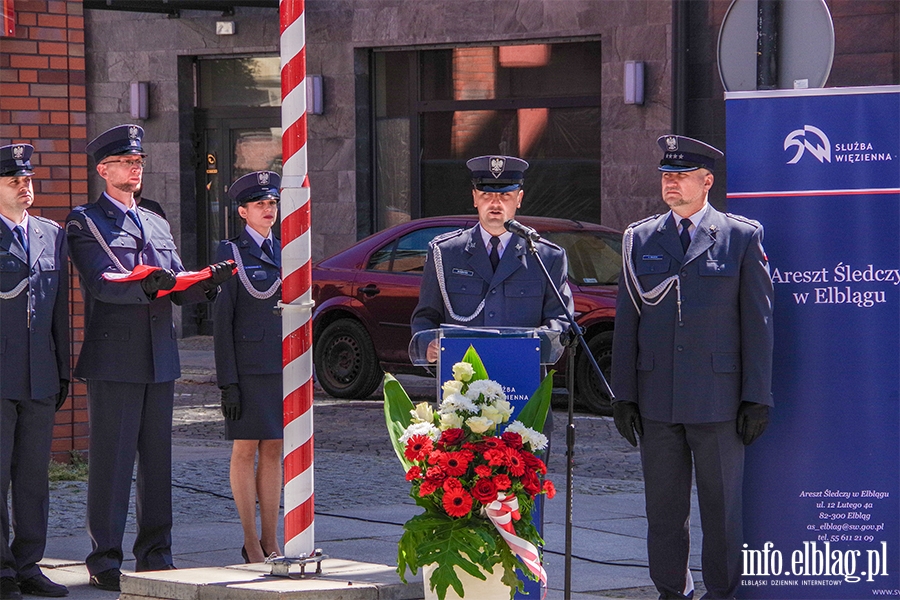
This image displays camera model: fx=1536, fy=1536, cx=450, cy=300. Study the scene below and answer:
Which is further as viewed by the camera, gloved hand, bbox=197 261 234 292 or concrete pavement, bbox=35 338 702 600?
concrete pavement, bbox=35 338 702 600

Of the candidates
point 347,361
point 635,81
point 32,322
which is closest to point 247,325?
point 32,322

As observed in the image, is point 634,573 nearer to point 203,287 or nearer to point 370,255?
point 203,287

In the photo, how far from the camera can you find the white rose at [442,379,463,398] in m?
5.96

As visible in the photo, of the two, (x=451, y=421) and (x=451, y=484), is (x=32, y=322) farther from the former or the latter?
(x=451, y=484)

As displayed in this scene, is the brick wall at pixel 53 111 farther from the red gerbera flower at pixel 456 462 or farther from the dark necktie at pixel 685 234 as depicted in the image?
the red gerbera flower at pixel 456 462

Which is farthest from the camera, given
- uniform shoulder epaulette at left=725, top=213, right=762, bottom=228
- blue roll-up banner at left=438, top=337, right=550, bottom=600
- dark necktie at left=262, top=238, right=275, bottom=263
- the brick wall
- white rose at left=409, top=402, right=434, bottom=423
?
the brick wall

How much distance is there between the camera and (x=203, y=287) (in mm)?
7375

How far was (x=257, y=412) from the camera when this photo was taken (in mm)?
7691

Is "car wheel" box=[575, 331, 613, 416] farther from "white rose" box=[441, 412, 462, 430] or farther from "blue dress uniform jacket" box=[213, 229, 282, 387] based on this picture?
"white rose" box=[441, 412, 462, 430]

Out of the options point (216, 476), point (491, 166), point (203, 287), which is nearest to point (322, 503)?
point (216, 476)

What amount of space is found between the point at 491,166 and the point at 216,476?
177 inches

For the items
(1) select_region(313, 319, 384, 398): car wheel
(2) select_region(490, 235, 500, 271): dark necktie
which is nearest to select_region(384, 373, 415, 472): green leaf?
(2) select_region(490, 235, 500, 271): dark necktie

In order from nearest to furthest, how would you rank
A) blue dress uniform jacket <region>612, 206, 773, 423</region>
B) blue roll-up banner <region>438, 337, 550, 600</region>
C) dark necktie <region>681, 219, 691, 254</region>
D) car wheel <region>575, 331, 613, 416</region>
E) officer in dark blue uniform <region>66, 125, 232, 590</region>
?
1. blue roll-up banner <region>438, 337, 550, 600</region>
2. blue dress uniform jacket <region>612, 206, 773, 423</region>
3. dark necktie <region>681, 219, 691, 254</region>
4. officer in dark blue uniform <region>66, 125, 232, 590</region>
5. car wheel <region>575, 331, 613, 416</region>

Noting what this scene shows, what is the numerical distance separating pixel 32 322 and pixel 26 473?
0.72m
